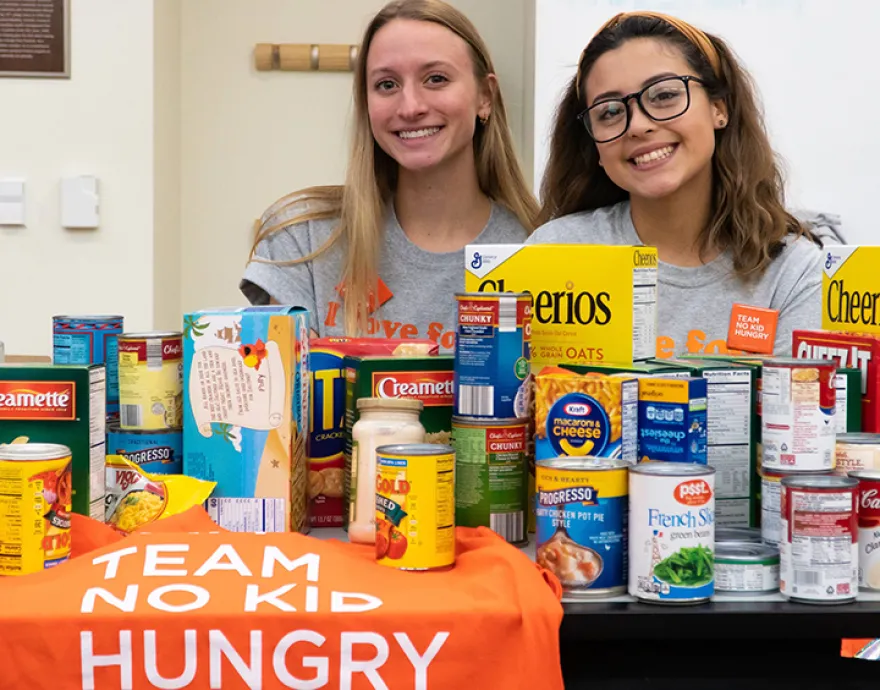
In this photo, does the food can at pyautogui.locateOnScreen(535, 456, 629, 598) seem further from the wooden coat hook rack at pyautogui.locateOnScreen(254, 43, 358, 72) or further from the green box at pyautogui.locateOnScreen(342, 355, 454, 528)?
the wooden coat hook rack at pyautogui.locateOnScreen(254, 43, 358, 72)

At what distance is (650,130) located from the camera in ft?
6.90

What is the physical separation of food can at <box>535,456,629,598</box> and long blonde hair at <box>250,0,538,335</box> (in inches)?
50.9

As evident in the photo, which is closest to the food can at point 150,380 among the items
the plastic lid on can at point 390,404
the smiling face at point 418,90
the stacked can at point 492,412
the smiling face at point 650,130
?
the plastic lid on can at point 390,404

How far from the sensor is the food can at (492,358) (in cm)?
129

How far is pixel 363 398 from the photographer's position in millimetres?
1321

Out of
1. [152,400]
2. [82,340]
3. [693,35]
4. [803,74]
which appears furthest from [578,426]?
[803,74]

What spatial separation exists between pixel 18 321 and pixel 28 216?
345mm

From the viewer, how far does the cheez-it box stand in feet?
4.50

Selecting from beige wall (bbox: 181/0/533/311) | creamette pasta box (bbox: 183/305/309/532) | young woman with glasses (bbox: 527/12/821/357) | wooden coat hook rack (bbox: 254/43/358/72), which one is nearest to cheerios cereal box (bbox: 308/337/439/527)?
creamette pasta box (bbox: 183/305/309/532)

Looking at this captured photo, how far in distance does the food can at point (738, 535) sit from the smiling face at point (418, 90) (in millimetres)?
1405

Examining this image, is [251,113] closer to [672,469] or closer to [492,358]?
[492,358]

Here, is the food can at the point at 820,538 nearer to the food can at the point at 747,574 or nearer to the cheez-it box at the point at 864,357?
the food can at the point at 747,574

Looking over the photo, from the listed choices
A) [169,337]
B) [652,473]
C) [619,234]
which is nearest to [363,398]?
[169,337]

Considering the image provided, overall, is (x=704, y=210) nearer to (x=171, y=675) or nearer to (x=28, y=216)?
(x=171, y=675)
